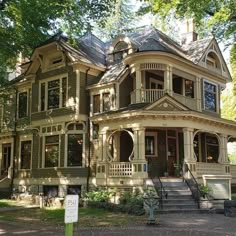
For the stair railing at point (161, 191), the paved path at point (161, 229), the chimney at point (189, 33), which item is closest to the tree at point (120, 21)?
the chimney at point (189, 33)

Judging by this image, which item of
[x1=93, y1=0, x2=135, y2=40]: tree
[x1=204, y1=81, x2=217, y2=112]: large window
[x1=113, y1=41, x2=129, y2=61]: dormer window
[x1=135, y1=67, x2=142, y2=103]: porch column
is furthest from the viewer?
[x1=93, y1=0, x2=135, y2=40]: tree

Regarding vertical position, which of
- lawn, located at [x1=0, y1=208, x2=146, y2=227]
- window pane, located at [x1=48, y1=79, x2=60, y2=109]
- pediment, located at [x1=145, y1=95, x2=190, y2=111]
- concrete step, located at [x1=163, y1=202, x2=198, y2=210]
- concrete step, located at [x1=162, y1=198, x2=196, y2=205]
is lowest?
lawn, located at [x1=0, y1=208, x2=146, y2=227]

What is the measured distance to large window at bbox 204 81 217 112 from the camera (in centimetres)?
2461

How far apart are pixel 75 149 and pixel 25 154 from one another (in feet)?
16.6

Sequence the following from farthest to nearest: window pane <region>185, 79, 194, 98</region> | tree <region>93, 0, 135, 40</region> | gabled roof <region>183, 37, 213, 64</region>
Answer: tree <region>93, 0, 135, 40</region>
window pane <region>185, 79, 194, 98</region>
gabled roof <region>183, 37, 213, 64</region>

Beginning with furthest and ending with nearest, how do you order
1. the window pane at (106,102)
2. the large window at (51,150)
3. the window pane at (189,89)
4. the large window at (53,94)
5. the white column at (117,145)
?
the window pane at (189,89) < the large window at (53,94) < the large window at (51,150) < the window pane at (106,102) < the white column at (117,145)

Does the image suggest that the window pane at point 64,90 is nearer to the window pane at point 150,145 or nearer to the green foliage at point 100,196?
the window pane at point 150,145

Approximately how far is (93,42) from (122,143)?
351 inches

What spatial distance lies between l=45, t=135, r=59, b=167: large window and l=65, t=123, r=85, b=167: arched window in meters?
0.97

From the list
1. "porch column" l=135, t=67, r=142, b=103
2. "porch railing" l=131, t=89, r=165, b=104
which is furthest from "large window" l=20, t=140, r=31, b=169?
"porch column" l=135, t=67, r=142, b=103

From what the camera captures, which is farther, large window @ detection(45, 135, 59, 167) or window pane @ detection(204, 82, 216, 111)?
window pane @ detection(204, 82, 216, 111)

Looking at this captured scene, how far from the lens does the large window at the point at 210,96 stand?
2461 centimetres

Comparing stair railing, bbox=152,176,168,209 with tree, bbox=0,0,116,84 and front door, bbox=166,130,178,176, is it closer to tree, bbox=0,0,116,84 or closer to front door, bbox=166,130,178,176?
front door, bbox=166,130,178,176

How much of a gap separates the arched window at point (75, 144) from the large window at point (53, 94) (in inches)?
66.6
